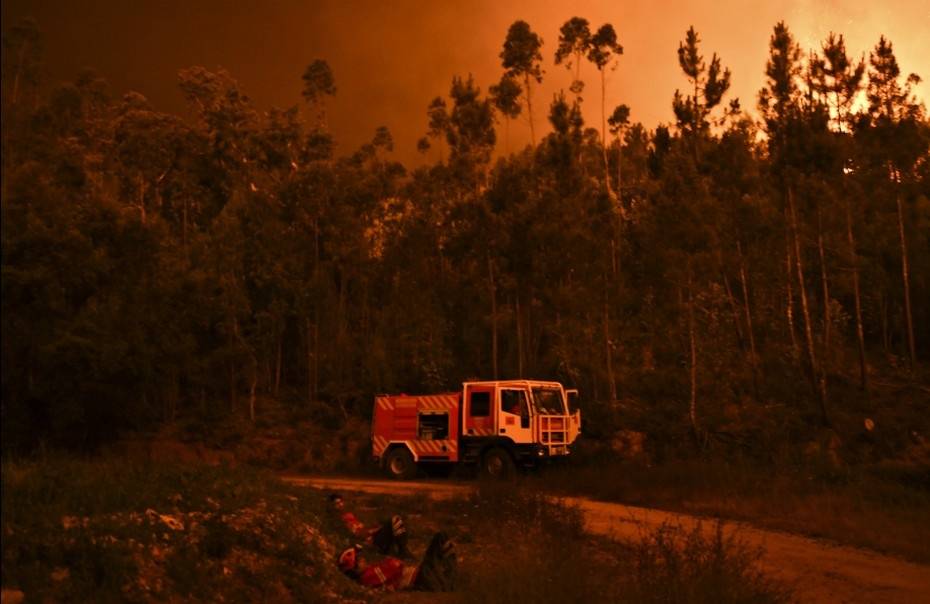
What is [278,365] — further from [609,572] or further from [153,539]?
[609,572]

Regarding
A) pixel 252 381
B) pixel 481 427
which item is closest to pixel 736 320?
pixel 481 427

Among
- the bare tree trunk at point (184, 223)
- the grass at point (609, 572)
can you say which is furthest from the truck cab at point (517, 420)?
the bare tree trunk at point (184, 223)

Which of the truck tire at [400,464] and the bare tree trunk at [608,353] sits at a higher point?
the bare tree trunk at [608,353]

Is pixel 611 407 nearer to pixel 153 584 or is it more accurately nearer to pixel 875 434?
pixel 875 434

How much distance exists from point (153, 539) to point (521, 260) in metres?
25.5

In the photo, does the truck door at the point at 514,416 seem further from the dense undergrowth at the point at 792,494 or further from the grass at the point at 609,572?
the grass at the point at 609,572

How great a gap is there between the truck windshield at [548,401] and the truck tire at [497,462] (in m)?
1.56

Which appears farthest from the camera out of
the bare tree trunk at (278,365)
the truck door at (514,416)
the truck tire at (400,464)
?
the bare tree trunk at (278,365)

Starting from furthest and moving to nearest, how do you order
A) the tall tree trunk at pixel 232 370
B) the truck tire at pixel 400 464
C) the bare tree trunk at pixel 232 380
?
1. the bare tree trunk at pixel 232 380
2. the tall tree trunk at pixel 232 370
3. the truck tire at pixel 400 464

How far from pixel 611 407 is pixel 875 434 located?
29.5 feet

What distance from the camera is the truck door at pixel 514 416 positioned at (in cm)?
2308

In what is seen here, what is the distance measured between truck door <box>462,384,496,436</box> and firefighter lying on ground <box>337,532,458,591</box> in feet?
46.2

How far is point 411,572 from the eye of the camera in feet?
30.7

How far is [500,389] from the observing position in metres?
23.5
